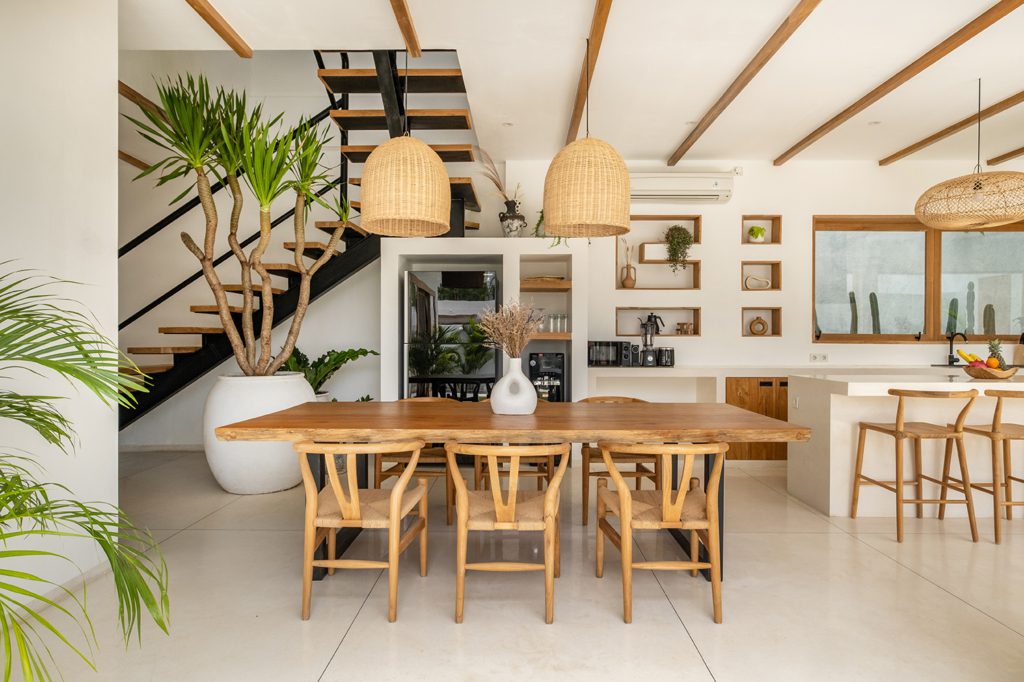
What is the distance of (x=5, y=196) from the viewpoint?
233cm

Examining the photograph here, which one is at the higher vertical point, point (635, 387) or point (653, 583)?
point (635, 387)

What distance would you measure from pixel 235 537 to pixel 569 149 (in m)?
2.82

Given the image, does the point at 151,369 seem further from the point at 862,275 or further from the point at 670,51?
the point at 862,275

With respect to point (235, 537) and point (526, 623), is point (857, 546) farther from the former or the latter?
point (235, 537)

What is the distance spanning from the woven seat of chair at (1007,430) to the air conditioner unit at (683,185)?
2.94 metres

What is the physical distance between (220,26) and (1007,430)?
535 cm

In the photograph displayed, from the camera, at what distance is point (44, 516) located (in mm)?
1379

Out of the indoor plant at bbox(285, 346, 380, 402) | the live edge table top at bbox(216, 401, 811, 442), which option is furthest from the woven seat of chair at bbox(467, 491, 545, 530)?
the indoor plant at bbox(285, 346, 380, 402)

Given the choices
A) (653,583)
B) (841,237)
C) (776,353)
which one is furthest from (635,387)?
(653,583)

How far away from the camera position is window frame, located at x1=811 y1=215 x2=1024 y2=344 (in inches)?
229

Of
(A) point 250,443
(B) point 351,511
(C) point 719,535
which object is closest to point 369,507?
(B) point 351,511

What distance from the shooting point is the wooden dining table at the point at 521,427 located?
256cm

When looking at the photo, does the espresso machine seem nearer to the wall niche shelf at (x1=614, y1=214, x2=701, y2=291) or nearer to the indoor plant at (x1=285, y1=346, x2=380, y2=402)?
the wall niche shelf at (x1=614, y1=214, x2=701, y2=291)

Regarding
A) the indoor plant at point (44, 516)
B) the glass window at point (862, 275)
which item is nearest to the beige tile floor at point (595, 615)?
the indoor plant at point (44, 516)
